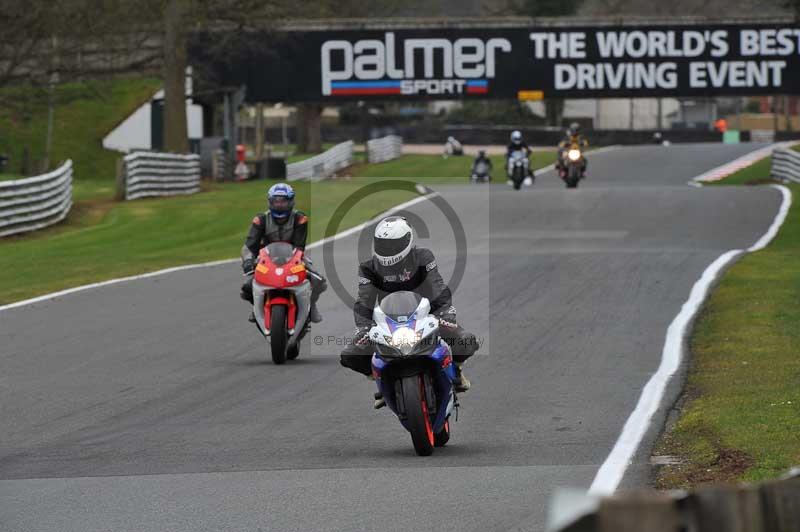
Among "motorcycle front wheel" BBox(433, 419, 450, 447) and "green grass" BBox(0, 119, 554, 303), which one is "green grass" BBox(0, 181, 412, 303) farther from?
"motorcycle front wheel" BBox(433, 419, 450, 447)

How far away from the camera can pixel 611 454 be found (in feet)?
27.2

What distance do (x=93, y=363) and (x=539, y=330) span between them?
14.7ft

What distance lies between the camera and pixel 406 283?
876 centimetres

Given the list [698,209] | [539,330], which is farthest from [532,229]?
[539,330]

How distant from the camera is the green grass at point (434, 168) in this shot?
1882 inches

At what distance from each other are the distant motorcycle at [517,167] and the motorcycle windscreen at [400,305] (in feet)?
88.7

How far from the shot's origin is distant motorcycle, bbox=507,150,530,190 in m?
35.4

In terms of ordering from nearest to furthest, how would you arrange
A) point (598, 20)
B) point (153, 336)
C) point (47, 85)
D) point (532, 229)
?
point (153, 336) → point (532, 229) → point (47, 85) → point (598, 20)

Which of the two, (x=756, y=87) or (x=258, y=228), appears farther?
(x=756, y=87)

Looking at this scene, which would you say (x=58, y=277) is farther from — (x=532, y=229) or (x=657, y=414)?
(x=657, y=414)

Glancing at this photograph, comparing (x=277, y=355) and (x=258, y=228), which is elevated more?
(x=258, y=228)

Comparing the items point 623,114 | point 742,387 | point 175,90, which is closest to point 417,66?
point 175,90

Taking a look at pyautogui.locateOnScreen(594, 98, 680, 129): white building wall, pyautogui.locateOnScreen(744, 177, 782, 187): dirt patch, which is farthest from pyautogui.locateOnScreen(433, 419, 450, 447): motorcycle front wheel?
pyautogui.locateOnScreen(594, 98, 680, 129): white building wall

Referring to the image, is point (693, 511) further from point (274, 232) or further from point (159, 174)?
point (159, 174)
